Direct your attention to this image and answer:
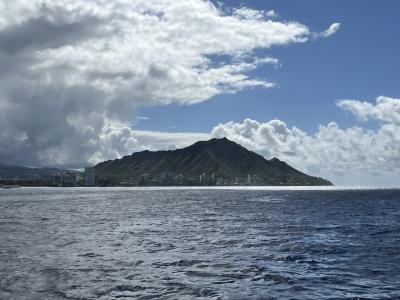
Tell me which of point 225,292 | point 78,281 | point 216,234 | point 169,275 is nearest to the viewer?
point 225,292

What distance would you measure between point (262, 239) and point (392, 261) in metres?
21.7

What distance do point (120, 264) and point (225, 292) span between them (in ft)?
50.2

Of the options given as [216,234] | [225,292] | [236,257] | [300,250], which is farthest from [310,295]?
[216,234]

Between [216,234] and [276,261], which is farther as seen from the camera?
[216,234]

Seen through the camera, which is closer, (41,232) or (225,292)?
(225,292)

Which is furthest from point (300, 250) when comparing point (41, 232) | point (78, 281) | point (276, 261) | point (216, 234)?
point (41, 232)

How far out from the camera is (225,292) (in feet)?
119

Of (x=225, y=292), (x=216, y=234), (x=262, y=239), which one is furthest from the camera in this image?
(x=216, y=234)

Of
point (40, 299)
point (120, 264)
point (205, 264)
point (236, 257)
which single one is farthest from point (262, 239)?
point (40, 299)

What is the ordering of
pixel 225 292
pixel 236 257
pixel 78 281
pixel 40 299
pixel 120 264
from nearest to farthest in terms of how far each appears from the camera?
pixel 40 299 < pixel 225 292 < pixel 78 281 < pixel 120 264 < pixel 236 257

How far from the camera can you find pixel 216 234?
7694 centimetres

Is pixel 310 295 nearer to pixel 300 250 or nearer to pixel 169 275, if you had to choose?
pixel 169 275

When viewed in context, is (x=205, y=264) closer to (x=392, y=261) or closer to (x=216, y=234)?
(x=392, y=261)

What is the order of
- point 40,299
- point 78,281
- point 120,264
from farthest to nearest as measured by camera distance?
point 120,264 → point 78,281 → point 40,299
